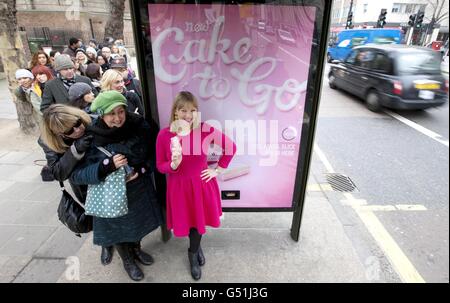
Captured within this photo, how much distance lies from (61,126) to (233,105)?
1.25 m

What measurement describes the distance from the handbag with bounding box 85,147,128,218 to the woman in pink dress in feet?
1.00

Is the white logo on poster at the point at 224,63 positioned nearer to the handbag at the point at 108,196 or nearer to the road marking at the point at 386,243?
the handbag at the point at 108,196

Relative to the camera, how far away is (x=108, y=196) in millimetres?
2043

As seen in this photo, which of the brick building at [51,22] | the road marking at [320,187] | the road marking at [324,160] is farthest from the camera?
the brick building at [51,22]

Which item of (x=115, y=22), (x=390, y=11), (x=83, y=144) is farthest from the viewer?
(x=115, y=22)

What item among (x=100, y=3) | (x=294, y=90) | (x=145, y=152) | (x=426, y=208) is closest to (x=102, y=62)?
(x=145, y=152)

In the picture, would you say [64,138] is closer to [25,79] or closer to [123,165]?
[123,165]

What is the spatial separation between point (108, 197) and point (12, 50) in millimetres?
5160

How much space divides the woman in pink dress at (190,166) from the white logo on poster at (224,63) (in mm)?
260

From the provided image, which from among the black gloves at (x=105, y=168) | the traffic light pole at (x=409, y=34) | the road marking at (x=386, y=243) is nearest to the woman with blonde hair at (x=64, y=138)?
the black gloves at (x=105, y=168)

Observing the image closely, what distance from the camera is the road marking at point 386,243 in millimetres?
2492

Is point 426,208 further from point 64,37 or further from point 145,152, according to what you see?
point 64,37

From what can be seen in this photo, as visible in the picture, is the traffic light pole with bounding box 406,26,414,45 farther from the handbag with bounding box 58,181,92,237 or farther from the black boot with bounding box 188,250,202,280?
the handbag with bounding box 58,181,92,237

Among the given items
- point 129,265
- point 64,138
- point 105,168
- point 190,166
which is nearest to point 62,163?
point 64,138
